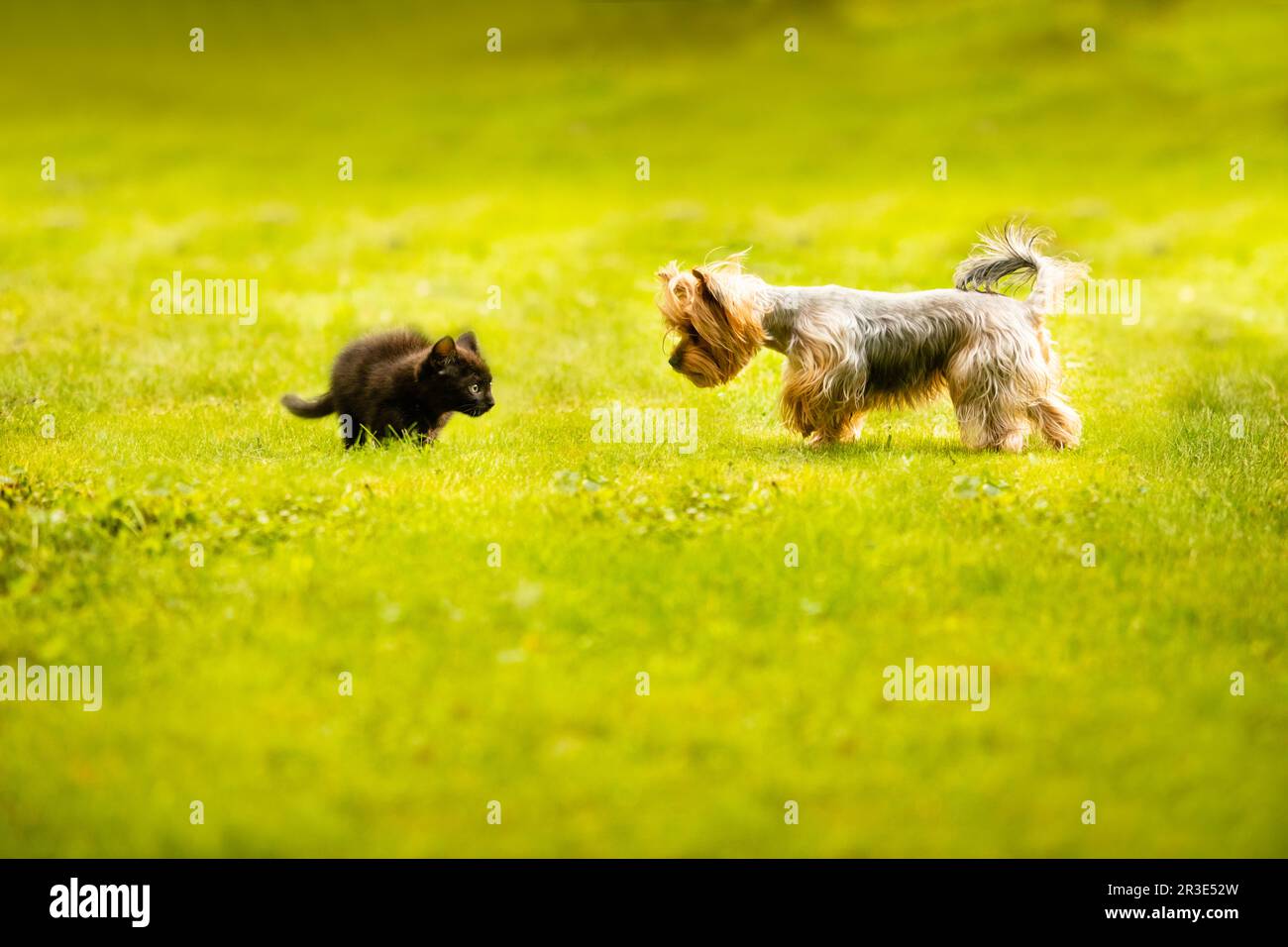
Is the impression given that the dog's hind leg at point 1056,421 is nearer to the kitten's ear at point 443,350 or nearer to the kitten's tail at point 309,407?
the kitten's ear at point 443,350

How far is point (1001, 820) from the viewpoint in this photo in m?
5.89

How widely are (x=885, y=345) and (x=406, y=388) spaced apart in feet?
14.6

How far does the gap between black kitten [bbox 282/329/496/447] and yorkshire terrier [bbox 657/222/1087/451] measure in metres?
1.95

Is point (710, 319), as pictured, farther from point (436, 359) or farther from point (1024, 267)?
point (1024, 267)

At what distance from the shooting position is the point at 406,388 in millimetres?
11883

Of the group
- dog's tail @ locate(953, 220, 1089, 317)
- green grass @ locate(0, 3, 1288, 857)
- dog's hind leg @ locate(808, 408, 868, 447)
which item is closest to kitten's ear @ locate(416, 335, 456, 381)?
green grass @ locate(0, 3, 1288, 857)

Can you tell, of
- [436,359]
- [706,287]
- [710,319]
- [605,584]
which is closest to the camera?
[605,584]

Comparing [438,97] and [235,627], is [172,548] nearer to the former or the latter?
[235,627]

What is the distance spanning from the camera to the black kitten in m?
11.8

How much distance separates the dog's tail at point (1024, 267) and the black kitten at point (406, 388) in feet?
15.5

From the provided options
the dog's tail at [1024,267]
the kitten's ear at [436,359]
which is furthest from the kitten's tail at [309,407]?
the dog's tail at [1024,267]

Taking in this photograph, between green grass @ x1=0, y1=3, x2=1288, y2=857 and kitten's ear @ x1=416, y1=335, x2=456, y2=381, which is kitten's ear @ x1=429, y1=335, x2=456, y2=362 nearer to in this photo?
kitten's ear @ x1=416, y1=335, x2=456, y2=381

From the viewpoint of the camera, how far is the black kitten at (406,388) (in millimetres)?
11829

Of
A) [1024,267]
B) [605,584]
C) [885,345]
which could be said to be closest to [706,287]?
[885,345]
